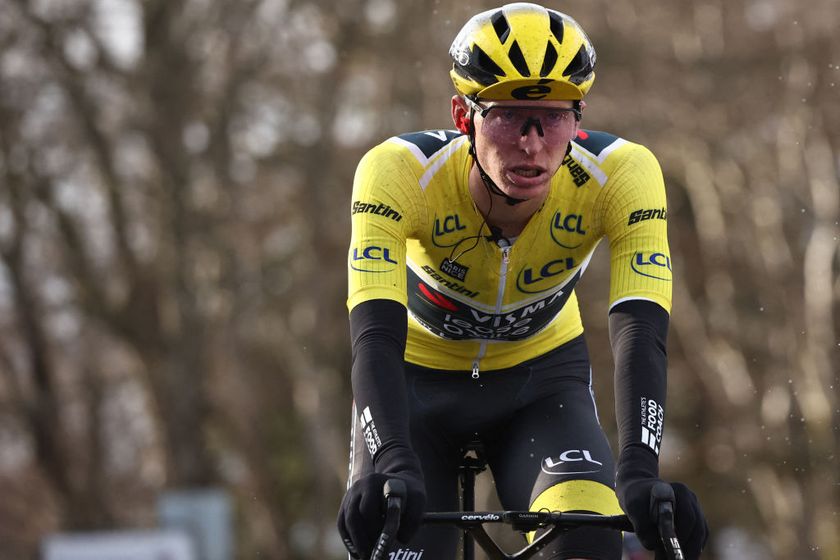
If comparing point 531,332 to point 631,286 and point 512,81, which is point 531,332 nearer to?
point 631,286

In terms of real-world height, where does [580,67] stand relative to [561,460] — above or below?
above

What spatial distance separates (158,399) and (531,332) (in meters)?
21.6

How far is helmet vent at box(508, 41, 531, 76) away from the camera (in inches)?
194

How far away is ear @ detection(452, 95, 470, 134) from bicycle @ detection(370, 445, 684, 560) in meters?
1.37

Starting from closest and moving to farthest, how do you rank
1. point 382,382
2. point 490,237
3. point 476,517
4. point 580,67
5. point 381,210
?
point 476,517, point 382,382, point 580,67, point 381,210, point 490,237

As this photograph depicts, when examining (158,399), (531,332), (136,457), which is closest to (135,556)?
(158,399)

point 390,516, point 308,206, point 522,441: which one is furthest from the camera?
point 308,206

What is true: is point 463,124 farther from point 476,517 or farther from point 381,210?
point 476,517

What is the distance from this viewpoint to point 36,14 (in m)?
24.2

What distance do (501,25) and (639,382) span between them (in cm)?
126

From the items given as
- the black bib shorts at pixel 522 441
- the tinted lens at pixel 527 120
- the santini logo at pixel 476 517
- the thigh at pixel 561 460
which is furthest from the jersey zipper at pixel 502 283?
the santini logo at pixel 476 517

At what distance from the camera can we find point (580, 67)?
197 inches

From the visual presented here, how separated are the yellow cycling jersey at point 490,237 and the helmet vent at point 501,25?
1.63 ft

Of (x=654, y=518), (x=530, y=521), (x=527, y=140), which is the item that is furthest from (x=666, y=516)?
(x=527, y=140)
